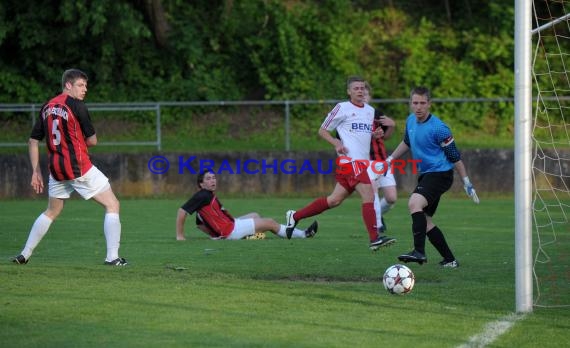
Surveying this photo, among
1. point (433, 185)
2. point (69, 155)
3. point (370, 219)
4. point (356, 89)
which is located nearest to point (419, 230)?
point (433, 185)

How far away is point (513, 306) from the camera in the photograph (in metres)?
7.61

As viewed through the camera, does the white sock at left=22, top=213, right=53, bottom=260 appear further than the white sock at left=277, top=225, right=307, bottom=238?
No

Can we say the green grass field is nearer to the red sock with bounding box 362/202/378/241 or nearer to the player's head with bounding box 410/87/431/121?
the red sock with bounding box 362/202/378/241

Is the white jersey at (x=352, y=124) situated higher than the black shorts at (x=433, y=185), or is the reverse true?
the white jersey at (x=352, y=124)

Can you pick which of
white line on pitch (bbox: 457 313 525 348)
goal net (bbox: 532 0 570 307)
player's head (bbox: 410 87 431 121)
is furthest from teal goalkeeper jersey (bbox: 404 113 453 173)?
white line on pitch (bbox: 457 313 525 348)

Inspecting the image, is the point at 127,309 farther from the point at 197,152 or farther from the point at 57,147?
the point at 197,152

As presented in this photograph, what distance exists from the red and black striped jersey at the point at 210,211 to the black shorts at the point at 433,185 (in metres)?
3.43

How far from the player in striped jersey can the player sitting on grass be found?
113 inches

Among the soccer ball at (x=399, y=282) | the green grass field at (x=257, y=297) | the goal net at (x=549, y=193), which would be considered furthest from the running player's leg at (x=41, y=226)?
the goal net at (x=549, y=193)

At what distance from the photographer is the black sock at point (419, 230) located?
9555 millimetres

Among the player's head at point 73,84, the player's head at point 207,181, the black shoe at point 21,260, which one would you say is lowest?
the black shoe at point 21,260

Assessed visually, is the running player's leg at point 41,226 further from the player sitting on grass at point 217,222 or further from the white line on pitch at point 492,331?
the white line on pitch at point 492,331

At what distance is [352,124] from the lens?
12078 millimetres

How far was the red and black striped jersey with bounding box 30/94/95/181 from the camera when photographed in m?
9.36
